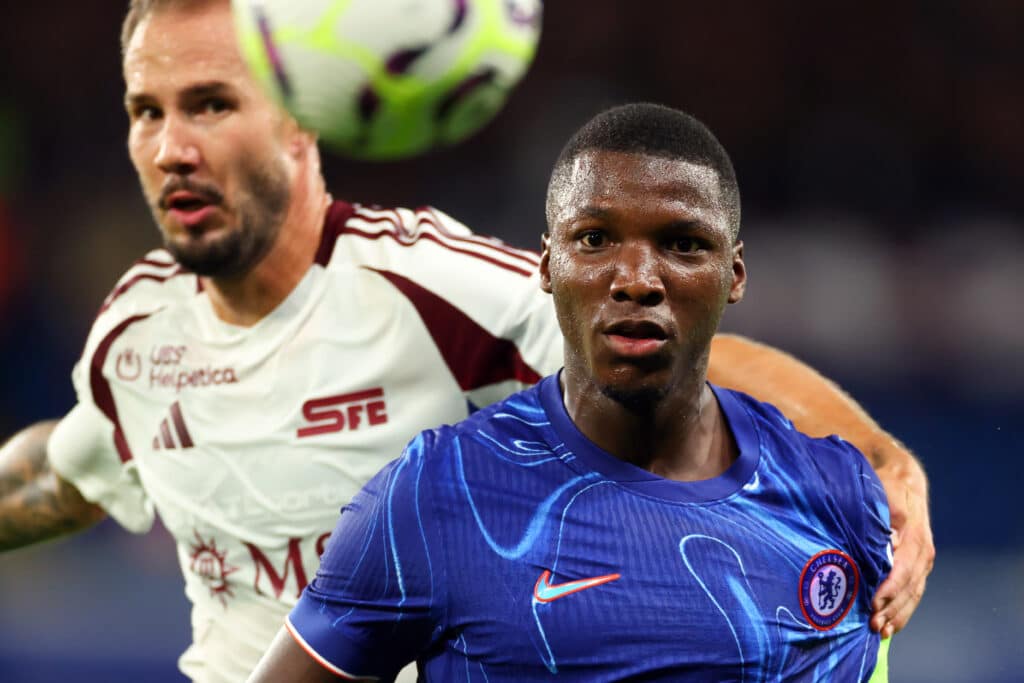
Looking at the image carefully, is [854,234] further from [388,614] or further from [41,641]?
[388,614]

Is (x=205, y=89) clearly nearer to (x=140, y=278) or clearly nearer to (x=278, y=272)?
(x=278, y=272)

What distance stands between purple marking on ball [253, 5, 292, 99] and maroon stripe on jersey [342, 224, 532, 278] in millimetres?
566

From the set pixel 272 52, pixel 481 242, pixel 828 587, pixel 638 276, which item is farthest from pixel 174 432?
pixel 828 587

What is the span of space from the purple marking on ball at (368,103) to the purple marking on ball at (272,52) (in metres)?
0.15

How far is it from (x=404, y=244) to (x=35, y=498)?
4.31 feet

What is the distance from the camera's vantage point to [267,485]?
10.7 ft

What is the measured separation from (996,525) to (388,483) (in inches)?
250

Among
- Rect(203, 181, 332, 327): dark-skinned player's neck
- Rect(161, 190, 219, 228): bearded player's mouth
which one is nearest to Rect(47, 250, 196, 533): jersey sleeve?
Rect(203, 181, 332, 327): dark-skinned player's neck

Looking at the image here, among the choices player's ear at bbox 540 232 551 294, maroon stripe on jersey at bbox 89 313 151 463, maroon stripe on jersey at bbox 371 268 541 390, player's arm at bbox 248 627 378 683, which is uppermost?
player's ear at bbox 540 232 551 294

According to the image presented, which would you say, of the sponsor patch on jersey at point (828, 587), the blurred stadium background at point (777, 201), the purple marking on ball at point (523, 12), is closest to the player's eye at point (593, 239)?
the sponsor patch on jersey at point (828, 587)

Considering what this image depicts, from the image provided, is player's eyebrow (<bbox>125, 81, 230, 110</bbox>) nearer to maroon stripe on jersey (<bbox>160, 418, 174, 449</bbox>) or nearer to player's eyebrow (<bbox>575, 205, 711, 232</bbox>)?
maroon stripe on jersey (<bbox>160, 418, 174, 449</bbox>)

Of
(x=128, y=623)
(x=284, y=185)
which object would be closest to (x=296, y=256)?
(x=284, y=185)

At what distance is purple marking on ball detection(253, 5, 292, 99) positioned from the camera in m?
2.83

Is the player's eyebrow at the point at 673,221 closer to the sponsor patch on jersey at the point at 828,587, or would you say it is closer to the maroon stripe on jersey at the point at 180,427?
the sponsor patch on jersey at the point at 828,587
